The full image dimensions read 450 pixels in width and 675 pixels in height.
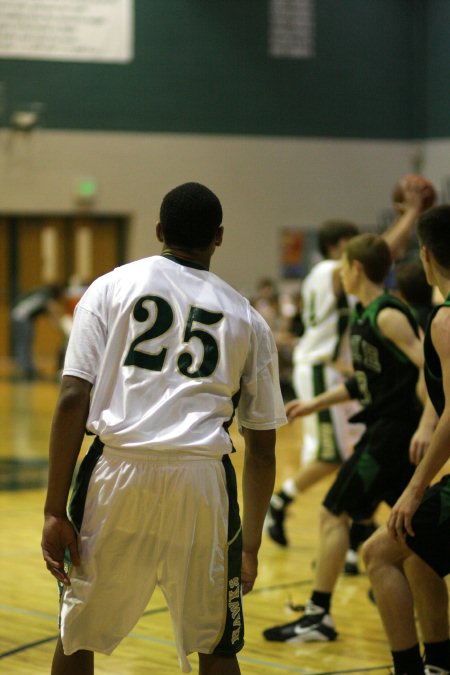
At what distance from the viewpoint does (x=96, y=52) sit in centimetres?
1537

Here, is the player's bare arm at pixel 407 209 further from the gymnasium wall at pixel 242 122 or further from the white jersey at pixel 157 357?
the gymnasium wall at pixel 242 122

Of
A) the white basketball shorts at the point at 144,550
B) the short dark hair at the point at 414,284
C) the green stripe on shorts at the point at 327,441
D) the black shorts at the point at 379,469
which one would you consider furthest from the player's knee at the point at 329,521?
the white basketball shorts at the point at 144,550

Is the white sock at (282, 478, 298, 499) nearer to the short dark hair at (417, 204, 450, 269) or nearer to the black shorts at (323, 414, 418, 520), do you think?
the black shorts at (323, 414, 418, 520)

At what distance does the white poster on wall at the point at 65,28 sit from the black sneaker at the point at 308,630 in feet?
36.6

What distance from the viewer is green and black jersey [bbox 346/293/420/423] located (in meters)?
4.38

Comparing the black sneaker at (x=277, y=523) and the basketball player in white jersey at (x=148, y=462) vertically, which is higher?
the basketball player in white jersey at (x=148, y=462)

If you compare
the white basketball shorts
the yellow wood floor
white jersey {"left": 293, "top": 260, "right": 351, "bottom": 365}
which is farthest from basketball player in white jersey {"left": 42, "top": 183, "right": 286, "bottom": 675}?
white jersey {"left": 293, "top": 260, "right": 351, "bottom": 365}

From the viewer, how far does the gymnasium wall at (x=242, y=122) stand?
17.2m

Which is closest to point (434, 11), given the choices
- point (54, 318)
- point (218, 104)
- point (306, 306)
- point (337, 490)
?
point (218, 104)

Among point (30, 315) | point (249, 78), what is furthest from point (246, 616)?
point (249, 78)

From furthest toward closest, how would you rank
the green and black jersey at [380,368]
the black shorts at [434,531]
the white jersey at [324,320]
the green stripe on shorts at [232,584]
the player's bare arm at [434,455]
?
the white jersey at [324,320]
the green and black jersey at [380,368]
the black shorts at [434,531]
the player's bare arm at [434,455]
the green stripe on shorts at [232,584]

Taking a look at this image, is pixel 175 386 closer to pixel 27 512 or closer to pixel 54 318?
pixel 27 512

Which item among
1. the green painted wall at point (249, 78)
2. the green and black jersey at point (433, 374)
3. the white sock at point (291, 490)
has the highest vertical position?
the green painted wall at point (249, 78)

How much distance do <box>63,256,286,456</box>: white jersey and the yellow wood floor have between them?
5.34 feet
